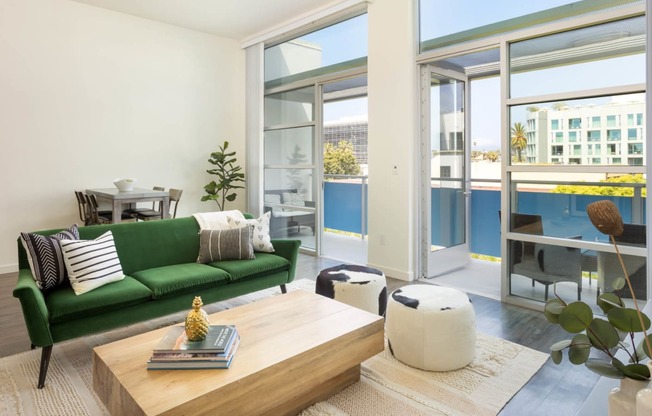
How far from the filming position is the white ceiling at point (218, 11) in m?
5.38

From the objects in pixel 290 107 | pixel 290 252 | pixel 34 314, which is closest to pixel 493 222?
pixel 290 107

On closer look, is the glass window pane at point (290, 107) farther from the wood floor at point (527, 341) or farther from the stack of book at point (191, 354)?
the stack of book at point (191, 354)

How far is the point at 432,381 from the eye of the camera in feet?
7.87

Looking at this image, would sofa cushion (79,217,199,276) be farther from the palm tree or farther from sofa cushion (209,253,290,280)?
the palm tree

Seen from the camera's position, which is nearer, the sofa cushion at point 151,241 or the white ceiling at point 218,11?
the sofa cushion at point 151,241

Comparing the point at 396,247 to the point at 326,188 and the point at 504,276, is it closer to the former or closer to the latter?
the point at 504,276

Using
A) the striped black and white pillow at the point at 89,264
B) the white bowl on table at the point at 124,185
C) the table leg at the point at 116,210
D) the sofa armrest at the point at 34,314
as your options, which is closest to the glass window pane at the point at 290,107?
the white bowl on table at the point at 124,185

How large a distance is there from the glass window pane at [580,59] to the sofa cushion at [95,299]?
3452mm

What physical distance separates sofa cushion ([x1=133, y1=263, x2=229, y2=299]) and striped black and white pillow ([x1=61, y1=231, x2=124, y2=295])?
23 cm

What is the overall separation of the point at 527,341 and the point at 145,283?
9.02 feet

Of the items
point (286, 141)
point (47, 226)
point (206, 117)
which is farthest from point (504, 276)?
point (47, 226)

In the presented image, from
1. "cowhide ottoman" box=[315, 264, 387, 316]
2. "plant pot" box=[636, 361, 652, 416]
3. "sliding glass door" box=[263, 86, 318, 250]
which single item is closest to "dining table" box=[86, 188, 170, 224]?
"sliding glass door" box=[263, 86, 318, 250]

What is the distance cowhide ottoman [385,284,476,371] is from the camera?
247cm

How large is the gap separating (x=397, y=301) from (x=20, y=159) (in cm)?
490
